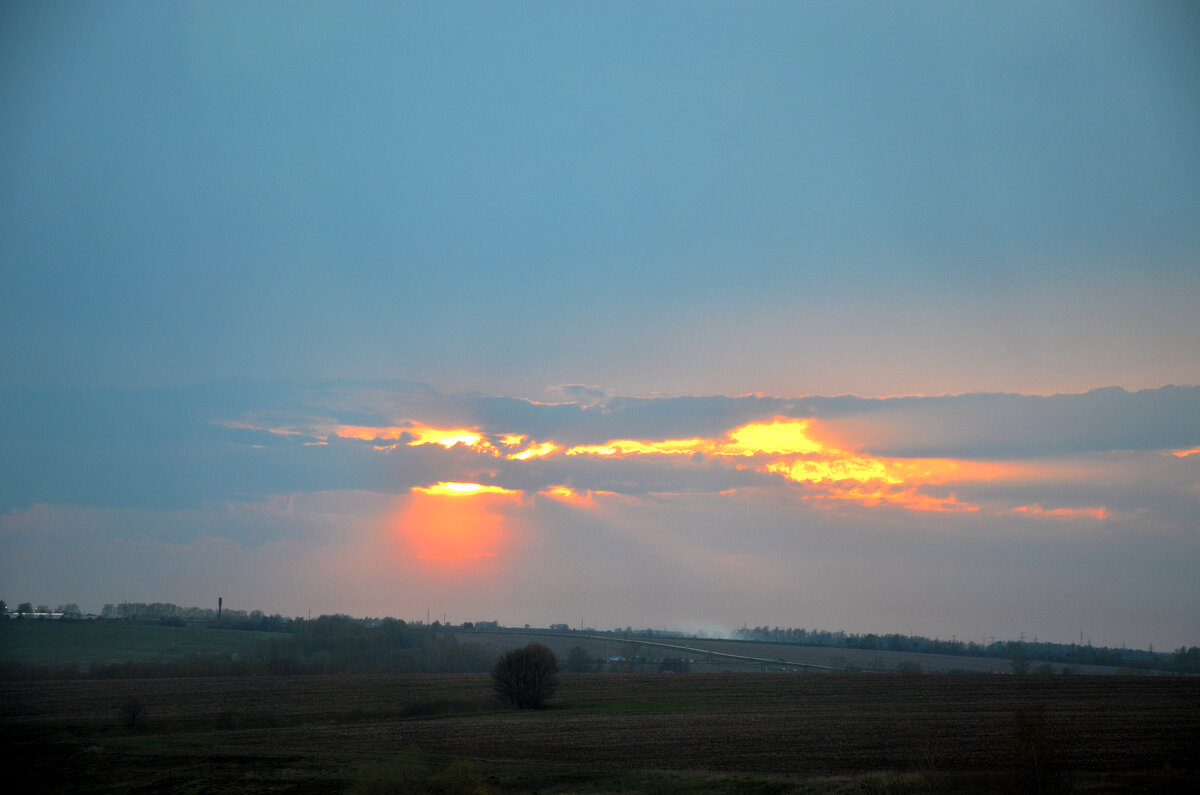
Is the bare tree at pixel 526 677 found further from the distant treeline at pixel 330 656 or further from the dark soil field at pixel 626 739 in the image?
the distant treeline at pixel 330 656

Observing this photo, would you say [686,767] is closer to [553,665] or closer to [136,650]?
[553,665]

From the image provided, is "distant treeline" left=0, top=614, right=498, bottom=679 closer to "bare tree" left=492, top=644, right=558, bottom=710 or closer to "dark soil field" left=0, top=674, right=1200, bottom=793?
"dark soil field" left=0, top=674, right=1200, bottom=793

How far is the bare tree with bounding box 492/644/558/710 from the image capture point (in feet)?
238

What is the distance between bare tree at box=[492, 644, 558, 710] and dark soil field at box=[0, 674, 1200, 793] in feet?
7.39

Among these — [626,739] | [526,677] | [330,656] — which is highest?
[626,739]

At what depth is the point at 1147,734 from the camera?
38375 mm

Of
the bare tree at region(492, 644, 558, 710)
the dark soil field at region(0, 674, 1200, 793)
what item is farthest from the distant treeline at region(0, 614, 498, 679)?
the bare tree at region(492, 644, 558, 710)

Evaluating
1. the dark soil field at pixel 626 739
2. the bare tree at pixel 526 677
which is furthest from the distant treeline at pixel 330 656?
the bare tree at pixel 526 677

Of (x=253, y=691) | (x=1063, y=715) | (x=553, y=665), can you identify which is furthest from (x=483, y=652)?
(x=1063, y=715)

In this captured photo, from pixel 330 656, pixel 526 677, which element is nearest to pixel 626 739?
pixel 526 677

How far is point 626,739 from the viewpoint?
48031mm

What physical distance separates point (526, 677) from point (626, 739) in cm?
2638

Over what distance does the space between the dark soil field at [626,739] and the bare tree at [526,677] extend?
225cm

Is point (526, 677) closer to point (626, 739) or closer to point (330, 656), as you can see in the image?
point (626, 739)
